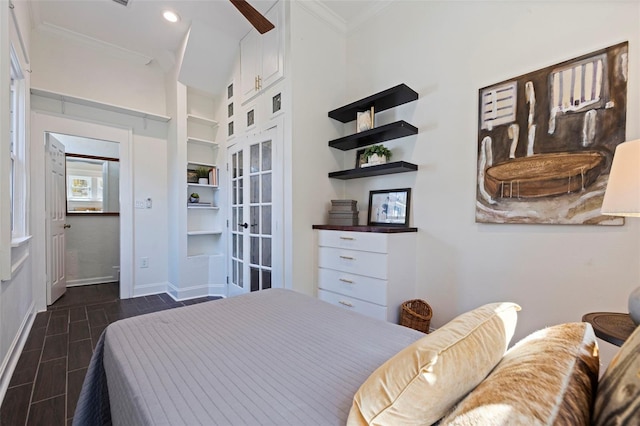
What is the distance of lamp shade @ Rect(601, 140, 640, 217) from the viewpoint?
3.34ft

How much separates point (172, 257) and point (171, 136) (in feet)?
5.36

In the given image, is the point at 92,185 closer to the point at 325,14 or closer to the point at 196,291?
the point at 196,291

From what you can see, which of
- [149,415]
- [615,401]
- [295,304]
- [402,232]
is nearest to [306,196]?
[402,232]

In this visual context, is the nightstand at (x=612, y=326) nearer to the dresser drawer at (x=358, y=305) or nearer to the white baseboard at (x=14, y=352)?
the dresser drawer at (x=358, y=305)

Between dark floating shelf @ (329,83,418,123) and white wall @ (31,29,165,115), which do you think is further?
white wall @ (31,29,165,115)

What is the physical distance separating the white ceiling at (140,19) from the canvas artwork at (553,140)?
1.71 m

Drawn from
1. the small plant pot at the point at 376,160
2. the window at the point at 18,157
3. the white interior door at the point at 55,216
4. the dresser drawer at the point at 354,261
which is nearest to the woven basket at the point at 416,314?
the dresser drawer at the point at 354,261

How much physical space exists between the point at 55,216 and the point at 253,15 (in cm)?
337

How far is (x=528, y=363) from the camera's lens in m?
0.56

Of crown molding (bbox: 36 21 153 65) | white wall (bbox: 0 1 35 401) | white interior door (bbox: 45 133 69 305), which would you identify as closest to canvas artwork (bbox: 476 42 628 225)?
white wall (bbox: 0 1 35 401)

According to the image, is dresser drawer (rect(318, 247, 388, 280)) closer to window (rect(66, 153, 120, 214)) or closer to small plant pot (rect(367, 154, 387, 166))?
small plant pot (rect(367, 154, 387, 166))

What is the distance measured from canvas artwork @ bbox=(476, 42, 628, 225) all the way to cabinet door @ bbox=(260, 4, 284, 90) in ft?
6.00

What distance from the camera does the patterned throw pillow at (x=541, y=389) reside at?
16.8 inches

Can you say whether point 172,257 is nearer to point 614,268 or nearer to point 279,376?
point 279,376
